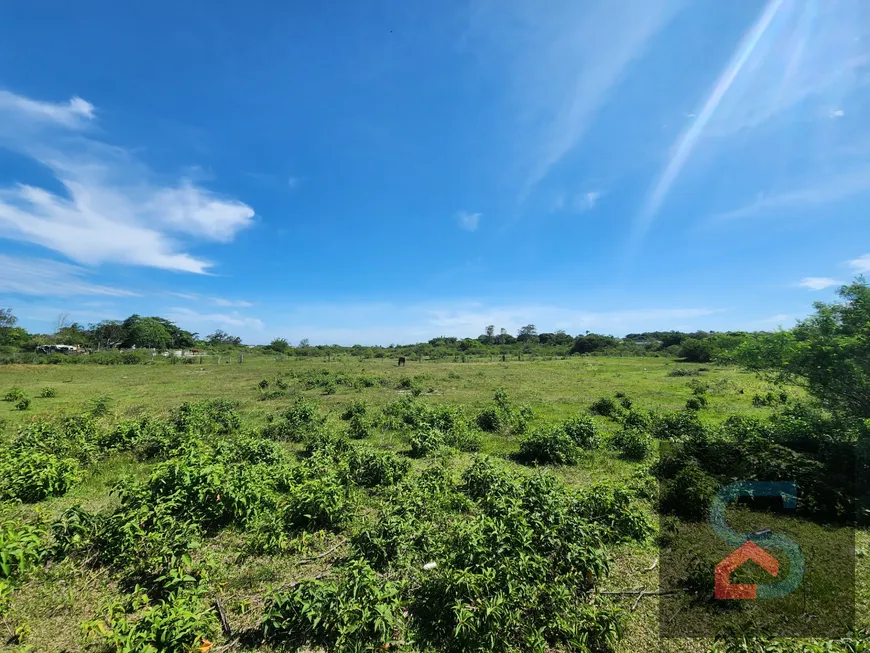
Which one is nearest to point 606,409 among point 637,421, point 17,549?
point 637,421

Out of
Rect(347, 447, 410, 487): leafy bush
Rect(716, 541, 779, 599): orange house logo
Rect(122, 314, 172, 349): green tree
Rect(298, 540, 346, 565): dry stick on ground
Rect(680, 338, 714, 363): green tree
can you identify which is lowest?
Rect(298, 540, 346, 565): dry stick on ground

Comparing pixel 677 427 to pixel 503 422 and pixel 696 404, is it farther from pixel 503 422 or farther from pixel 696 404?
pixel 696 404

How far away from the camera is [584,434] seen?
12508 mm

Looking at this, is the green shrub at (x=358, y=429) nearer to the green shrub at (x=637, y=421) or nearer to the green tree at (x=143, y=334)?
the green shrub at (x=637, y=421)

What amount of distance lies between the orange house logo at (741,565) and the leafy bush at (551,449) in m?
5.08

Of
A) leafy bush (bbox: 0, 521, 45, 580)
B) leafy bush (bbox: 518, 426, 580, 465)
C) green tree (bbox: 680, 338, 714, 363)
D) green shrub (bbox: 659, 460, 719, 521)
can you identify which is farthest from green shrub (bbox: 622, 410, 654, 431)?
green tree (bbox: 680, 338, 714, 363)

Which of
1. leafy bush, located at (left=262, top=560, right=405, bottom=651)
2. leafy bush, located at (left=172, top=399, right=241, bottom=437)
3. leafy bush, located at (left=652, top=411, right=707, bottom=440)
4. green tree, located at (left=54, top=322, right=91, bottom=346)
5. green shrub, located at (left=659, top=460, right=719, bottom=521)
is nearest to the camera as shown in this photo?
leafy bush, located at (left=262, top=560, right=405, bottom=651)

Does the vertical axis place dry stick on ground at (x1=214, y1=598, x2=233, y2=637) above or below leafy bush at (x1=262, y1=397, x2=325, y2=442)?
below

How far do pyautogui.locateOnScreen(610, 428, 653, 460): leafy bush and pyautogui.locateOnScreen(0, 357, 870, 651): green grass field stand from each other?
17.0 inches

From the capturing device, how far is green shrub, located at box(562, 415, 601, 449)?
12.3 m

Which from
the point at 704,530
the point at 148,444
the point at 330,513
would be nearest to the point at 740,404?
the point at 704,530

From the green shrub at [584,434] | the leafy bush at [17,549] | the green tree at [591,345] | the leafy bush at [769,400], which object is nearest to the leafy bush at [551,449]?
the green shrub at [584,434]

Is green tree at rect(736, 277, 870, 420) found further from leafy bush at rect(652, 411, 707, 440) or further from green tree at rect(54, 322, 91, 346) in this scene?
green tree at rect(54, 322, 91, 346)

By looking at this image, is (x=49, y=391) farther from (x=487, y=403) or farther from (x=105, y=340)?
(x=105, y=340)
